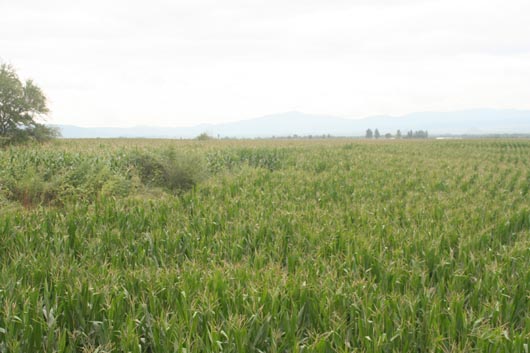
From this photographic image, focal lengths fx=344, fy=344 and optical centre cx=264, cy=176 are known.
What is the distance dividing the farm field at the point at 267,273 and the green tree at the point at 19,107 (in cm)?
1994

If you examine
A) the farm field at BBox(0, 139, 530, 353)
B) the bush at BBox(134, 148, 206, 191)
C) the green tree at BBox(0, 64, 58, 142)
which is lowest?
the farm field at BBox(0, 139, 530, 353)

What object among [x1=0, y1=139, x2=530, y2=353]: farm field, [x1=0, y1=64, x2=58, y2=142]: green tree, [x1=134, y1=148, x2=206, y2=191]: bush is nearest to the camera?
[x1=0, y1=139, x2=530, y2=353]: farm field

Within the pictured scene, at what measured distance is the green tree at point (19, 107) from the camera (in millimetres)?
26844

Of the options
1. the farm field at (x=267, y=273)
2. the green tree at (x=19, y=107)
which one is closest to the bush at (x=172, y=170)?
the farm field at (x=267, y=273)

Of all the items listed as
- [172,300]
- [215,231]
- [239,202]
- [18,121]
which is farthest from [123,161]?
[18,121]

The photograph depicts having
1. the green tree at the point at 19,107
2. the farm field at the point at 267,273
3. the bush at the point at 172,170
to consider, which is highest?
the green tree at the point at 19,107

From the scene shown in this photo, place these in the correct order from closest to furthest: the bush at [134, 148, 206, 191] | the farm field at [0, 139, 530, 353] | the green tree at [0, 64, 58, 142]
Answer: the farm field at [0, 139, 530, 353] < the bush at [134, 148, 206, 191] < the green tree at [0, 64, 58, 142]

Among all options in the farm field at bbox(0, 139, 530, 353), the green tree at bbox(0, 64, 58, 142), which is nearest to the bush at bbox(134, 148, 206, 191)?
the farm field at bbox(0, 139, 530, 353)

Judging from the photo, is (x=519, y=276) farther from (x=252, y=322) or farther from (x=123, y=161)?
(x=123, y=161)

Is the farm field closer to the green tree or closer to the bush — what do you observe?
the bush

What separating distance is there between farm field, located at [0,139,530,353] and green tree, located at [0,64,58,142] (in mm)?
19939

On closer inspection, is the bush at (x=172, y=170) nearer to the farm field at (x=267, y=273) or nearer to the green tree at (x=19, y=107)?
the farm field at (x=267, y=273)

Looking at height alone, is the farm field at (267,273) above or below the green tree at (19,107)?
below

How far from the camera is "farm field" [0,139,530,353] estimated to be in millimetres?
3227
